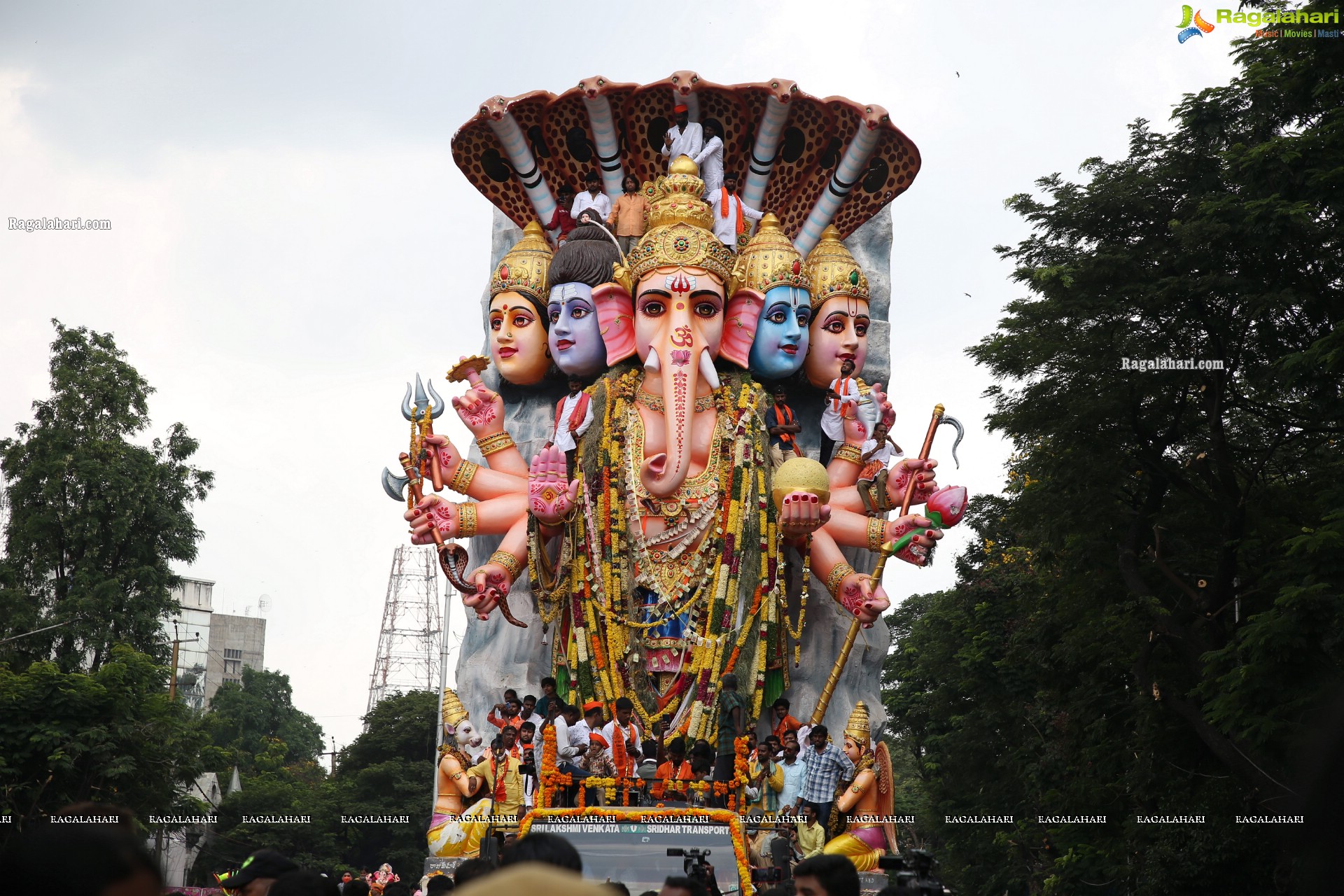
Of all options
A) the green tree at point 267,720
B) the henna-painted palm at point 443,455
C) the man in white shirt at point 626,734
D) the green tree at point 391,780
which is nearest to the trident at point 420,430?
the henna-painted palm at point 443,455

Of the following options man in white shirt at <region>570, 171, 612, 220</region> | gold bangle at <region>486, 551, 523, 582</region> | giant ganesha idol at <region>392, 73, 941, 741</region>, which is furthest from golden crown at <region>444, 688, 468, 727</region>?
man in white shirt at <region>570, 171, 612, 220</region>

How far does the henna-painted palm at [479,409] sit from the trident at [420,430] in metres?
0.24

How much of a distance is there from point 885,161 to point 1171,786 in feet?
25.0

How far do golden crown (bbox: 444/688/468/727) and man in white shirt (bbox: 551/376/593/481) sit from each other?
290 cm

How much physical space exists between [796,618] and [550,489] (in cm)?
320

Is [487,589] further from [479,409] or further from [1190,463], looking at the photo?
[1190,463]

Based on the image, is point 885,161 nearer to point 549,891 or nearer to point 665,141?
point 665,141

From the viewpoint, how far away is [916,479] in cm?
1642

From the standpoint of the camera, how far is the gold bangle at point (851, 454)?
55.9 feet

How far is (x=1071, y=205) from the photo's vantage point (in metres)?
17.7

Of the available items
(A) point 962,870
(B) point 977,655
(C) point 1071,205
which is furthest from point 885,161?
(A) point 962,870

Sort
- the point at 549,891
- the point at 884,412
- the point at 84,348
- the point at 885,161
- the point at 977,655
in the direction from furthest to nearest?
the point at 84,348
the point at 977,655
the point at 885,161
the point at 884,412
the point at 549,891

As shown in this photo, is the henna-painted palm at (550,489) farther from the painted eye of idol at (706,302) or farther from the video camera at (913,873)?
the video camera at (913,873)

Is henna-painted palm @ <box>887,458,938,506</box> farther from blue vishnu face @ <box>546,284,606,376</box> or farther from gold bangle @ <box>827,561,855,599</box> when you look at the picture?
blue vishnu face @ <box>546,284,606,376</box>
